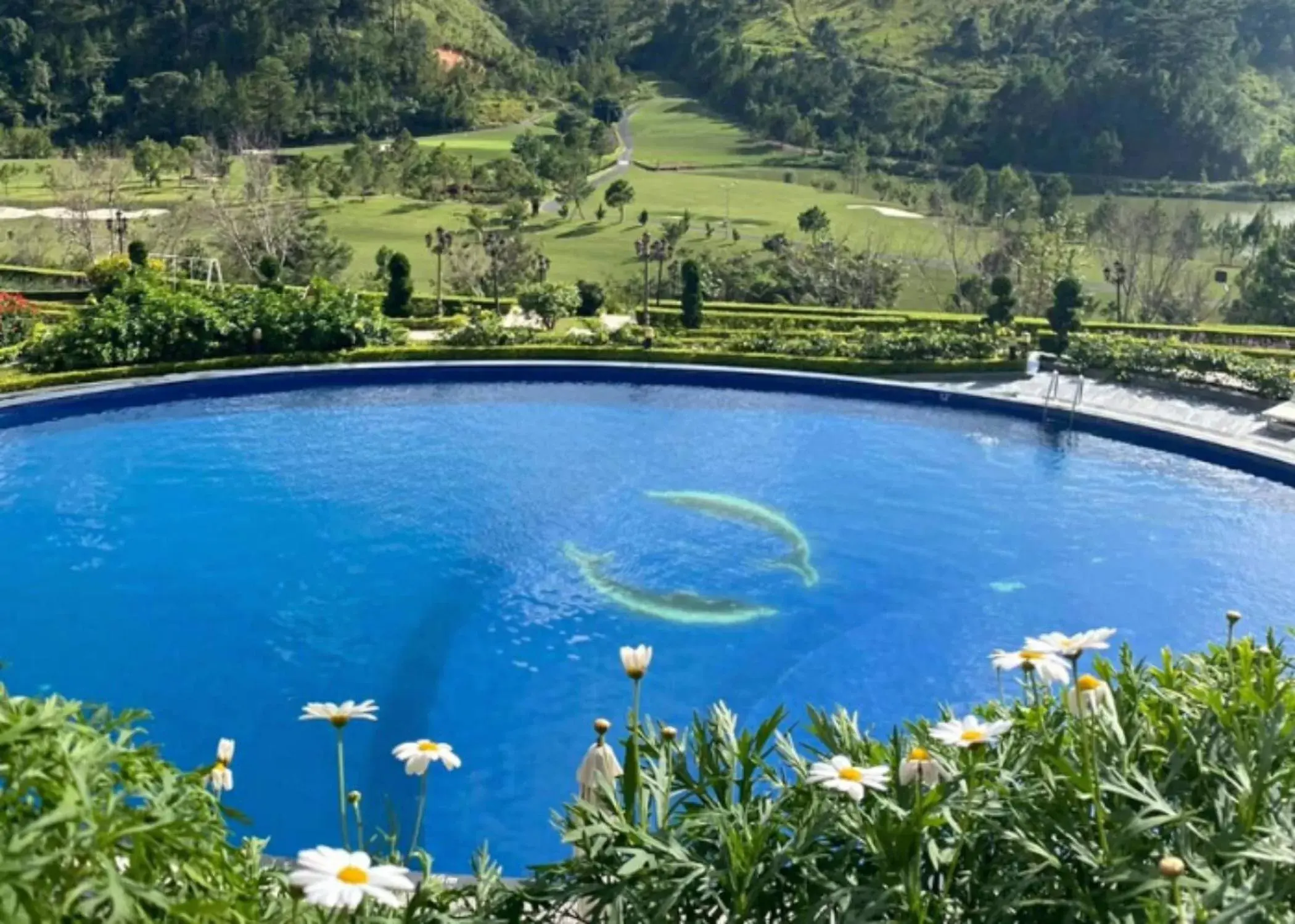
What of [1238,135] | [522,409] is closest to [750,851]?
[522,409]

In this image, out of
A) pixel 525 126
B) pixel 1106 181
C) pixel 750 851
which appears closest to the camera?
pixel 750 851

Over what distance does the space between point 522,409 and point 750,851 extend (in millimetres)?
14869

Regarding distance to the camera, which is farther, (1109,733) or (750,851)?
(1109,733)

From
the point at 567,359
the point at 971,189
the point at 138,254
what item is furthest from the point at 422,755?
the point at 971,189

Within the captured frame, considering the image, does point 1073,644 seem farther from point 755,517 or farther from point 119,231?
point 119,231

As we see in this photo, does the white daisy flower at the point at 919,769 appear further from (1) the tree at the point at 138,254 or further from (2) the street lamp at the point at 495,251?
(1) the tree at the point at 138,254

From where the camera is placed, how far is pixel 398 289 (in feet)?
74.1

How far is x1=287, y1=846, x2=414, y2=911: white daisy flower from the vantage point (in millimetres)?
2564

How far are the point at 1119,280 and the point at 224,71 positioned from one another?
2249 inches

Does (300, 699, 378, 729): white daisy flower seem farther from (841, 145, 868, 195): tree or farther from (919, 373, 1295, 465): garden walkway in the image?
(841, 145, 868, 195): tree

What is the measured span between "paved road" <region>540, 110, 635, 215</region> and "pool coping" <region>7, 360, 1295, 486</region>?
2401cm

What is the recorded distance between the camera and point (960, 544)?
13.2 meters

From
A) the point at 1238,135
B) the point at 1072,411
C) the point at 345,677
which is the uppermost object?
the point at 1238,135

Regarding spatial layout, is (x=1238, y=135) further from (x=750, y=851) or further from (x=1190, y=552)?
(x=750, y=851)
